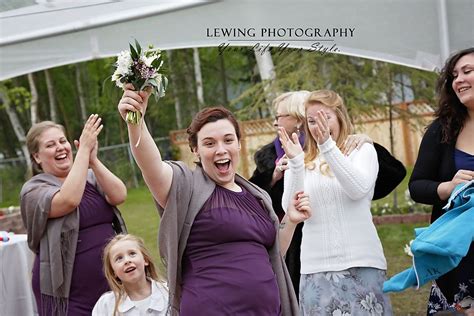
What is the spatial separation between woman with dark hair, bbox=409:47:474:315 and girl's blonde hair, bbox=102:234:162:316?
159 cm

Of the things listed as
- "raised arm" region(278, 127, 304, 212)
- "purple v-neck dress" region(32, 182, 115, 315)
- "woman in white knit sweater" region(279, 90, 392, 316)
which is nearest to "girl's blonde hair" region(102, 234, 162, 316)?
"purple v-neck dress" region(32, 182, 115, 315)

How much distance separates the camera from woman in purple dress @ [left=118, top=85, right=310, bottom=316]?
2.99 metres

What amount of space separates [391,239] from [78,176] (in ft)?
17.3

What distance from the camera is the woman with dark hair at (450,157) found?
11.0 feet

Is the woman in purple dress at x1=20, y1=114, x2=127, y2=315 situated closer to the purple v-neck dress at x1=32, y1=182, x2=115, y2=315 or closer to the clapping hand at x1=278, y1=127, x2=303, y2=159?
the purple v-neck dress at x1=32, y1=182, x2=115, y2=315

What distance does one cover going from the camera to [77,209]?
442 centimetres

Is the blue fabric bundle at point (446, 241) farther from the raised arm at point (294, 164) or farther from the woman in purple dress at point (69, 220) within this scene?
the woman in purple dress at point (69, 220)

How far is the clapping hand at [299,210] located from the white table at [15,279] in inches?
100

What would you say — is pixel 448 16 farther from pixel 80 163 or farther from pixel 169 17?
pixel 80 163

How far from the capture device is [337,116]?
3910 millimetres

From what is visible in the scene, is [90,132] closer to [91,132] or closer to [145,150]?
[91,132]

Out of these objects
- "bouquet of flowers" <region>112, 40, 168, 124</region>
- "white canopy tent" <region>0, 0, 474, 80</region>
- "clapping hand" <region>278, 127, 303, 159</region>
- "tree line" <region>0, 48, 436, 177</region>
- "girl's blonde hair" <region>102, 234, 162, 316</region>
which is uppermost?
"tree line" <region>0, 48, 436, 177</region>

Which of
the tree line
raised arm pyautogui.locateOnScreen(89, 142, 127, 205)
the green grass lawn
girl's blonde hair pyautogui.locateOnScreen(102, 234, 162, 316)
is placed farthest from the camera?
the tree line

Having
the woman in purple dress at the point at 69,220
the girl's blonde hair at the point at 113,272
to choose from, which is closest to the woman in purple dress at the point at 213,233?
the girl's blonde hair at the point at 113,272
